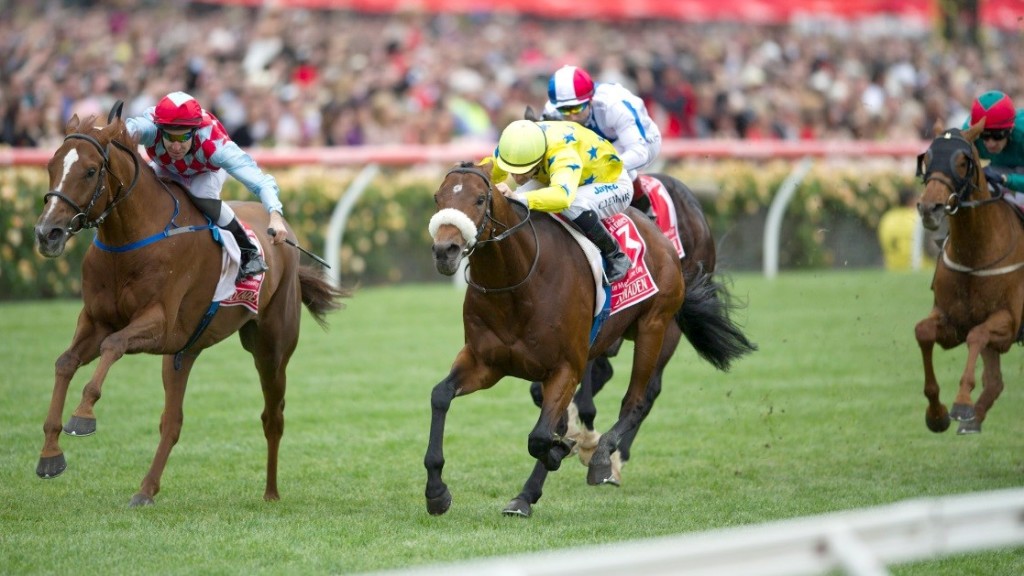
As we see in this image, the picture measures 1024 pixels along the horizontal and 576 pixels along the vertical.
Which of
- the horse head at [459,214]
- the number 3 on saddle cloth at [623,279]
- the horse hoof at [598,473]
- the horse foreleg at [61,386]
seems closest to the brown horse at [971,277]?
the number 3 on saddle cloth at [623,279]

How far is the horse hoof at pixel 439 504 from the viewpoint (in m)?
5.87

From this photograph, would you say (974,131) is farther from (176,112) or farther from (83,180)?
(83,180)

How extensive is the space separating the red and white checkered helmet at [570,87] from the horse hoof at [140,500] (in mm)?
2830

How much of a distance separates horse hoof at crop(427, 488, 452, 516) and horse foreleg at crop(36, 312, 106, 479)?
153 cm

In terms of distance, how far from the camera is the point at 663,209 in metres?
8.02

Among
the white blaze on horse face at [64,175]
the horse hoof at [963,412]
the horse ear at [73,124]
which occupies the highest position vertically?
the horse ear at [73,124]

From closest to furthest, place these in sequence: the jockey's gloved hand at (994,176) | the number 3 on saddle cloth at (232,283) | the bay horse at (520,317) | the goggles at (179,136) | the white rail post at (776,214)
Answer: the bay horse at (520,317), the goggles at (179,136), the number 3 on saddle cloth at (232,283), the jockey's gloved hand at (994,176), the white rail post at (776,214)

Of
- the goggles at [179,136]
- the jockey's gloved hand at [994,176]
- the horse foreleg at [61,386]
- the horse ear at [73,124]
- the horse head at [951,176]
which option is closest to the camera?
the horse foreleg at [61,386]

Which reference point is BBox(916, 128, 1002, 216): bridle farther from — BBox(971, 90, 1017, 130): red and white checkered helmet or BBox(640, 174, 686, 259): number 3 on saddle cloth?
BBox(640, 174, 686, 259): number 3 on saddle cloth

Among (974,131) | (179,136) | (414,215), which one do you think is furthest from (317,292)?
(414,215)

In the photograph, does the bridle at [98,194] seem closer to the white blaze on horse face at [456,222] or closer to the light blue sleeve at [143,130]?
the light blue sleeve at [143,130]

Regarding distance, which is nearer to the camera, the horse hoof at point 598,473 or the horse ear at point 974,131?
the horse hoof at point 598,473

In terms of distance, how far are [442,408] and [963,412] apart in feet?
8.87

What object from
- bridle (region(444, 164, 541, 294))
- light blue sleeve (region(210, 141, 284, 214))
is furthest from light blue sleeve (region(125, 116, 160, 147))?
bridle (region(444, 164, 541, 294))
